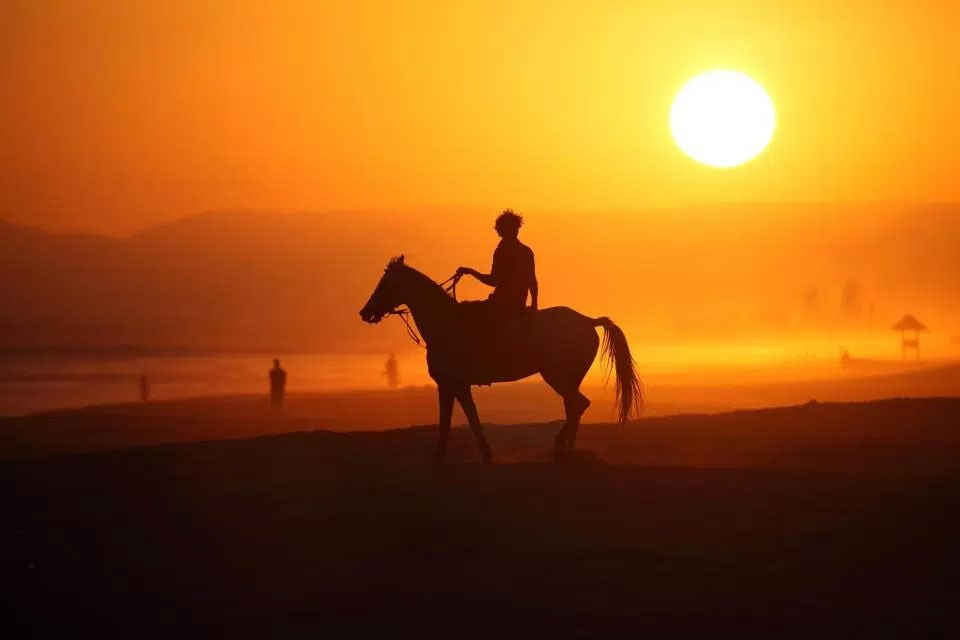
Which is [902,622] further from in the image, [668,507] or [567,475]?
[567,475]

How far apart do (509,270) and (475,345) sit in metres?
1.04

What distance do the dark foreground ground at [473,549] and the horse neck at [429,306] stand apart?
1.82 meters

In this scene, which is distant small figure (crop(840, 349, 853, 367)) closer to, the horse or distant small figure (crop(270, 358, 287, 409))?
distant small figure (crop(270, 358, 287, 409))

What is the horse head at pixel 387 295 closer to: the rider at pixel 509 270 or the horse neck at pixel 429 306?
the horse neck at pixel 429 306

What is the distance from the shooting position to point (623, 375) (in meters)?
19.0

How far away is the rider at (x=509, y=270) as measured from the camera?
17.2m

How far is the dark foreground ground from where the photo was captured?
11.1m

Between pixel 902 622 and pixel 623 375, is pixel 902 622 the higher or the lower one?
the lower one

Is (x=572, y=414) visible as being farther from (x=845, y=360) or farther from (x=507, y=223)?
(x=845, y=360)

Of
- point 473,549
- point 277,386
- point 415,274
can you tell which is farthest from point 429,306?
point 277,386

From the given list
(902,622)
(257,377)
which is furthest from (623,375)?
(257,377)

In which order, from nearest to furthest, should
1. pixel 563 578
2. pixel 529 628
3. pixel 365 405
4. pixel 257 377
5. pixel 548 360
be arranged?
pixel 529 628 < pixel 563 578 < pixel 548 360 < pixel 365 405 < pixel 257 377

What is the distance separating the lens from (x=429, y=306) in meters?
17.5

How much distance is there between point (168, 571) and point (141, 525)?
1542mm
